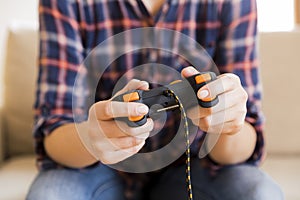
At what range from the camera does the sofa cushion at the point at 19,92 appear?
1340 mm

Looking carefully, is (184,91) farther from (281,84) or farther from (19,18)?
(19,18)

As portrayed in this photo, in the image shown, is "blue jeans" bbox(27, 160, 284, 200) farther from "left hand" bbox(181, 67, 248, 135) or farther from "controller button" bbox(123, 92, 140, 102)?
"controller button" bbox(123, 92, 140, 102)

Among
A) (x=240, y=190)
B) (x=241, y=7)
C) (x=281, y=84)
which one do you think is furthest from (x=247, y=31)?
(x=281, y=84)

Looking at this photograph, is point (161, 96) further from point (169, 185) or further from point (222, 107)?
point (169, 185)

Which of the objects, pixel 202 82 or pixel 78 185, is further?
pixel 78 185

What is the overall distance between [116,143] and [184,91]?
0.40 feet

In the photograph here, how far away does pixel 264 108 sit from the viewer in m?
1.27

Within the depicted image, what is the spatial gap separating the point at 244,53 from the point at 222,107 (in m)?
0.26

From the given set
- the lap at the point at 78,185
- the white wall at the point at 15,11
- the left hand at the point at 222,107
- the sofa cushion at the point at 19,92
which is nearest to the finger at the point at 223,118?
the left hand at the point at 222,107

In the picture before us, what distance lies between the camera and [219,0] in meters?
0.90

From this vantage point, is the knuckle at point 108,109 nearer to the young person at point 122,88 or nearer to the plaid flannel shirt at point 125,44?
the young person at point 122,88

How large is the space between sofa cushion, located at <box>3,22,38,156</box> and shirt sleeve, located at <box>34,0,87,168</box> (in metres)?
0.48

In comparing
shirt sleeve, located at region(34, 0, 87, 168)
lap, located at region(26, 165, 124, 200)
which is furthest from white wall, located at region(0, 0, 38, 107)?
lap, located at region(26, 165, 124, 200)

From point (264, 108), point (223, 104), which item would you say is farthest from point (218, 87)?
point (264, 108)
